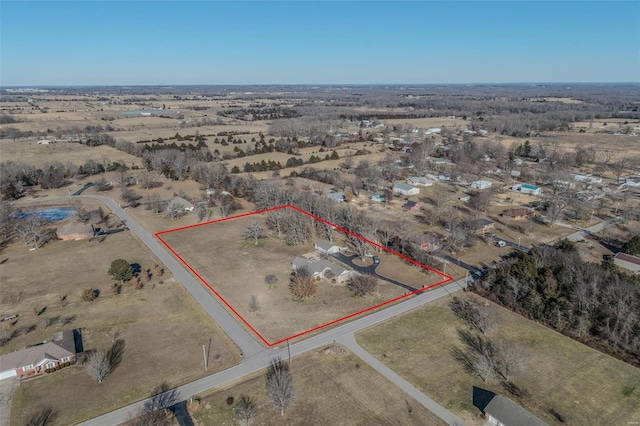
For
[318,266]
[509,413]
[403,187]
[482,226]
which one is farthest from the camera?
[403,187]

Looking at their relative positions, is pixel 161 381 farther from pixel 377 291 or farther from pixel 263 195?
pixel 263 195

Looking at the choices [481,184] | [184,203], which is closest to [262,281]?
[184,203]

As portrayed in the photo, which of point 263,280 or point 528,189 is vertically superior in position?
point 528,189

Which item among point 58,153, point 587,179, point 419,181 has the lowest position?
point 419,181

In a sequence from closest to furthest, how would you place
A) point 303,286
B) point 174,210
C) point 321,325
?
point 321,325, point 303,286, point 174,210

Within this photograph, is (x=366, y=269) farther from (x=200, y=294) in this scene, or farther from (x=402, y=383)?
(x=200, y=294)

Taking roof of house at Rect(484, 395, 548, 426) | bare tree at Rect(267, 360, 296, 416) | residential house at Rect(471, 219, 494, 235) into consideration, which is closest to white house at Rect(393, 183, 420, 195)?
residential house at Rect(471, 219, 494, 235)

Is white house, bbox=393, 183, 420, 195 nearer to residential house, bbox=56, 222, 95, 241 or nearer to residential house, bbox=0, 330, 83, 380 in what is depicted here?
residential house, bbox=56, 222, 95, 241

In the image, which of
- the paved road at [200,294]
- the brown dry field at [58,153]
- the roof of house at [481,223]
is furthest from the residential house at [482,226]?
the brown dry field at [58,153]
